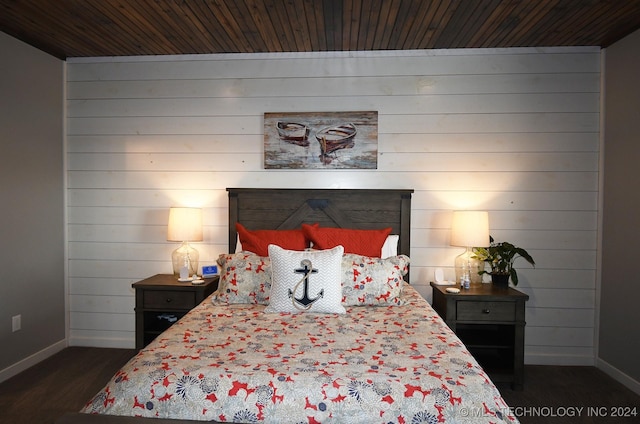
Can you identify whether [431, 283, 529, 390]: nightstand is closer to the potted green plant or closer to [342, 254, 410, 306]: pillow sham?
the potted green plant

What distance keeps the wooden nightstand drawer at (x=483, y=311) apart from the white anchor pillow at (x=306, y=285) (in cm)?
100

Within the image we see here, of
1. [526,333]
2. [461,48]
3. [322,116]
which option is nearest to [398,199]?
[322,116]

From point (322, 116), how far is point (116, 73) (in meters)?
1.80

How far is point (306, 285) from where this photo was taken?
7.20ft

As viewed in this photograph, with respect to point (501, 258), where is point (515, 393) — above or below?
below

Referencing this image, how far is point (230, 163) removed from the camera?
10.8 feet

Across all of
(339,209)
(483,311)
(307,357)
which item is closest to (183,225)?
(339,209)

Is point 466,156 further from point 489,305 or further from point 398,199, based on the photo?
point 489,305

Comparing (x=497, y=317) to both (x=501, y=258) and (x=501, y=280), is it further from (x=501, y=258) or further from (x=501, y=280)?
(x=501, y=258)

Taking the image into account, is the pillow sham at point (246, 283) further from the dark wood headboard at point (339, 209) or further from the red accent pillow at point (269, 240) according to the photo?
the dark wood headboard at point (339, 209)

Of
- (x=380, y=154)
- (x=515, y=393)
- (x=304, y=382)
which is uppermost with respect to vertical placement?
(x=380, y=154)

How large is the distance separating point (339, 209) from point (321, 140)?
58 centimetres

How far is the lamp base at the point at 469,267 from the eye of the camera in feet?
9.88

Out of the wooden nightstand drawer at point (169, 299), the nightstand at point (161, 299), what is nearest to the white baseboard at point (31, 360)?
the nightstand at point (161, 299)
